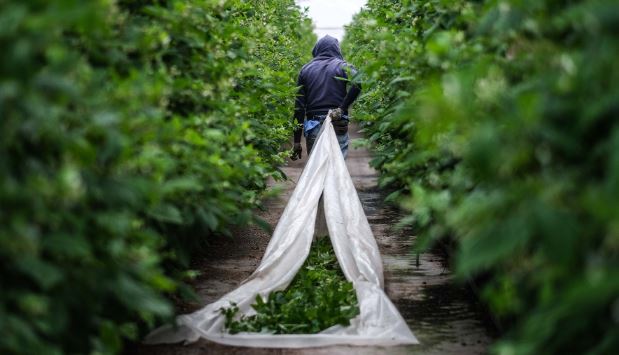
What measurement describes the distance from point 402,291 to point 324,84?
3.55m

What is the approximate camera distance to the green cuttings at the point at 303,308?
541 centimetres

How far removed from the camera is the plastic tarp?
516 centimetres

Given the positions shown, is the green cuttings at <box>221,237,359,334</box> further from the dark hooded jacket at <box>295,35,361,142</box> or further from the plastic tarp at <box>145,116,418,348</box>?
the dark hooded jacket at <box>295,35,361,142</box>

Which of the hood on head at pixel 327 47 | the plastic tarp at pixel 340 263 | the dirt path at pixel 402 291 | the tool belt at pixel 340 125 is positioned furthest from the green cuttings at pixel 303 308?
the hood on head at pixel 327 47

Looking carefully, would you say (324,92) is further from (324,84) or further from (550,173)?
(550,173)

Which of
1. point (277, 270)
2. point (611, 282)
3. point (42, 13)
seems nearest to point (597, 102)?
point (611, 282)

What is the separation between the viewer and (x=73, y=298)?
2881 mm

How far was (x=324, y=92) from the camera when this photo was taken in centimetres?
936

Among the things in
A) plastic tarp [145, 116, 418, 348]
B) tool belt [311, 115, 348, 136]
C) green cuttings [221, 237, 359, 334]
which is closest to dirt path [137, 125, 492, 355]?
plastic tarp [145, 116, 418, 348]

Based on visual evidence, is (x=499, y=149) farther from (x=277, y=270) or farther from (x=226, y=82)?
(x=277, y=270)

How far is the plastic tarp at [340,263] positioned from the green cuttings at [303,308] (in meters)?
0.07

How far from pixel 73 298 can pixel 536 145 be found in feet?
5.64

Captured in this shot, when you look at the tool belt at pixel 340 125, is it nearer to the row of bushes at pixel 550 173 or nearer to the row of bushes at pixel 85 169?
the row of bushes at pixel 85 169

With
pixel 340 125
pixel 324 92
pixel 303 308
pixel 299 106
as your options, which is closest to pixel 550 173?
pixel 303 308
